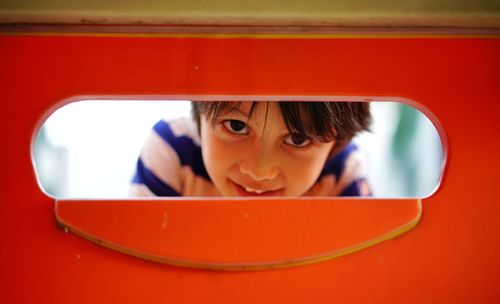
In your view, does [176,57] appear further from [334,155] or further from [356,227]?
[334,155]

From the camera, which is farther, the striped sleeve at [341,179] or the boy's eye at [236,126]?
the striped sleeve at [341,179]

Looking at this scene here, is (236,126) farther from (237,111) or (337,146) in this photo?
(337,146)

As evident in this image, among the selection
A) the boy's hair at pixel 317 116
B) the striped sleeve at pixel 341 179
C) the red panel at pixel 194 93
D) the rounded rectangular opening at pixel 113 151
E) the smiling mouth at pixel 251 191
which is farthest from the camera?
the rounded rectangular opening at pixel 113 151

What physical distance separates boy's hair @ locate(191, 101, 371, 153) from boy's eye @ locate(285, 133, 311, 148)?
0.02m

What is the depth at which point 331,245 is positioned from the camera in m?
0.46

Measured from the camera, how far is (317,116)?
71cm

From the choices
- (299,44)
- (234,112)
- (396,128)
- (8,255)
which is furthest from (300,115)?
(396,128)

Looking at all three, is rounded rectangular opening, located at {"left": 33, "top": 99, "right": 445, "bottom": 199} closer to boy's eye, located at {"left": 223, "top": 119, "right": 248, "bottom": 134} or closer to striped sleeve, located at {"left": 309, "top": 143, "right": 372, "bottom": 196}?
striped sleeve, located at {"left": 309, "top": 143, "right": 372, "bottom": 196}

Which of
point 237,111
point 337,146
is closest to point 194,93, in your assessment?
point 237,111

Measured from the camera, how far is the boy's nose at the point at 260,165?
0.76 meters

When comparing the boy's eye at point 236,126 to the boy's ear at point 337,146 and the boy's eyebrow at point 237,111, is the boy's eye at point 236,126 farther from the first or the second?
the boy's ear at point 337,146

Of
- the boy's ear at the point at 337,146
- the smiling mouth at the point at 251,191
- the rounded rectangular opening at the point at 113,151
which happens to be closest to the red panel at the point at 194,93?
the smiling mouth at the point at 251,191

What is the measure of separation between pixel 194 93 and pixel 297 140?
0.32m

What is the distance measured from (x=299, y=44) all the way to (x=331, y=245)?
0.16m
